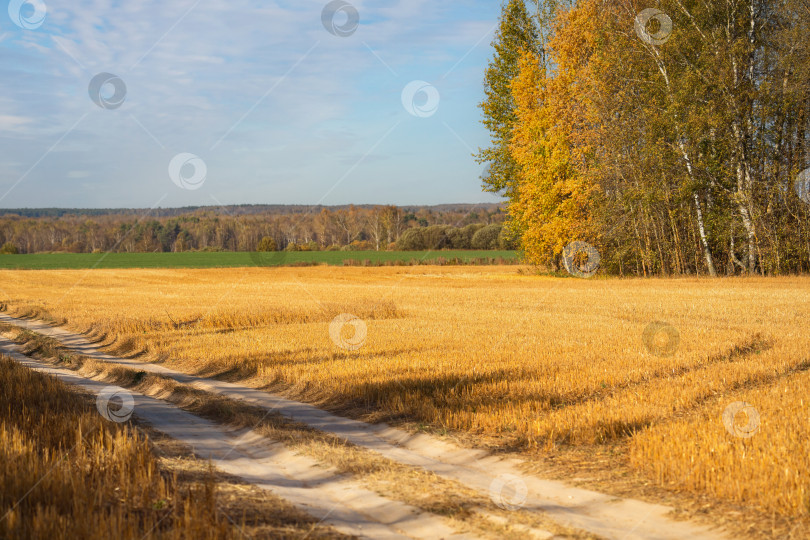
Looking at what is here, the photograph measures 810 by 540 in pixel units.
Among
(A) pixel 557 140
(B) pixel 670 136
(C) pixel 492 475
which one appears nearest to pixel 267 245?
(A) pixel 557 140

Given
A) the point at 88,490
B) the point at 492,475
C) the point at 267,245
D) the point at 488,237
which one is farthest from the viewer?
the point at 488,237

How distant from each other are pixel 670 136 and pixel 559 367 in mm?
27478

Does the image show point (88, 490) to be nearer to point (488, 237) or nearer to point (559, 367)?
point (559, 367)

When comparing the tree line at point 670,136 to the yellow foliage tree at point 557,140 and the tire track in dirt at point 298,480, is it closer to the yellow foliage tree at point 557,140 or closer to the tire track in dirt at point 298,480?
the yellow foliage tree at point 557,140

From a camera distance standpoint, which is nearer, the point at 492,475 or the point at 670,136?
the point at 492,475

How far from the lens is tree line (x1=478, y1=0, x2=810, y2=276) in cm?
3406

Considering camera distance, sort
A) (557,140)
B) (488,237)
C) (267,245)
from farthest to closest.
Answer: (488,237) < (267,245) < (557,140)

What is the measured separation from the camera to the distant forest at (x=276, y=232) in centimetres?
11531

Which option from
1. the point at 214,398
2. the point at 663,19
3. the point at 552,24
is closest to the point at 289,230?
the point at 552,24

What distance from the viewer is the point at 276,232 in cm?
13050

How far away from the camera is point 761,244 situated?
116 ft

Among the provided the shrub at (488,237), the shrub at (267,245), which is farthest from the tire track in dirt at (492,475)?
the shrub at (488,237)

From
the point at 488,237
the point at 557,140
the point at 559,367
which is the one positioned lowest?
the point at 559,367

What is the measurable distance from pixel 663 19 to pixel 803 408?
31.8m
